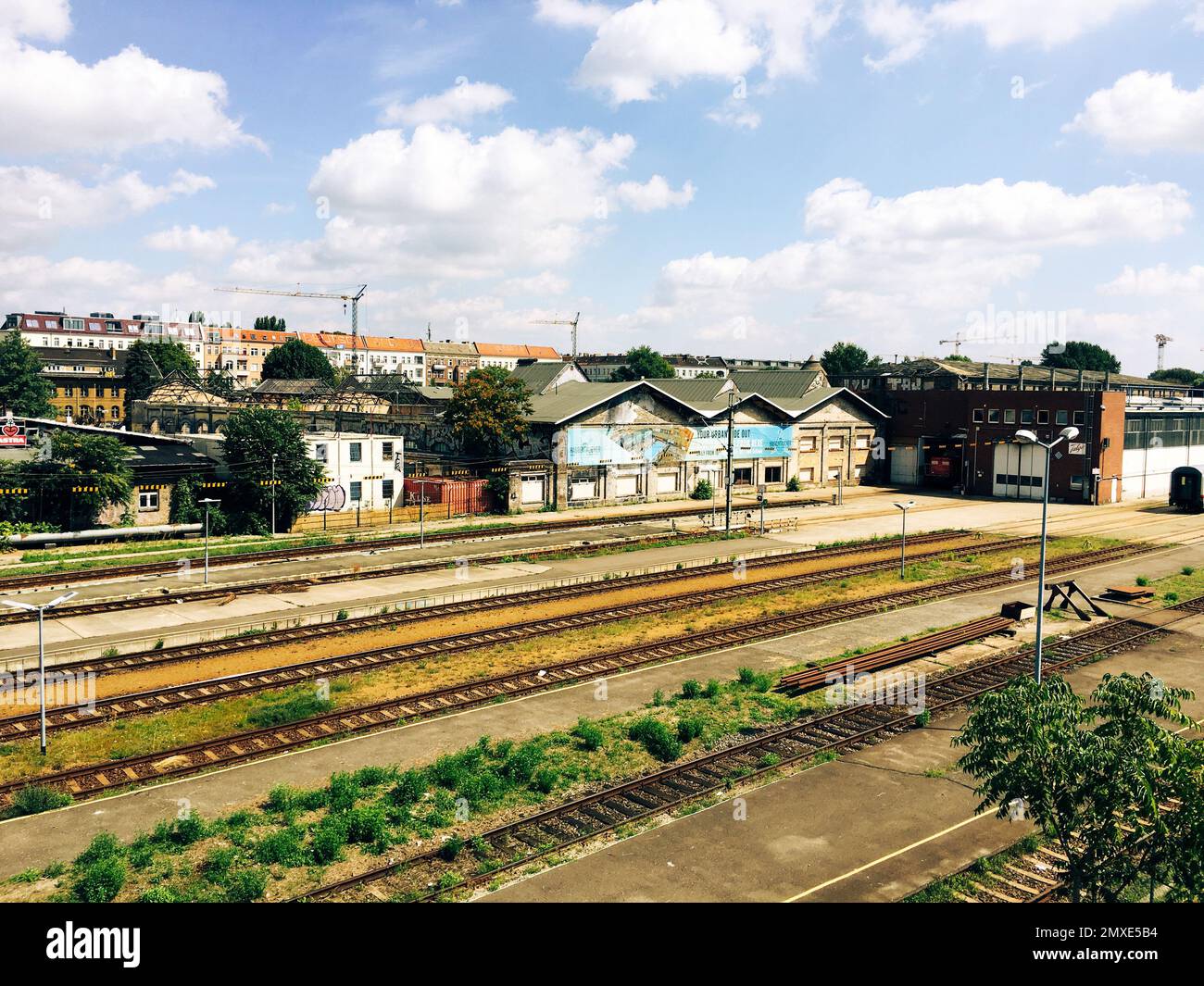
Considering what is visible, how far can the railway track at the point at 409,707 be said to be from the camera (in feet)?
60.3

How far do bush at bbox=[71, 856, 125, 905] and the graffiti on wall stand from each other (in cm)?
4838

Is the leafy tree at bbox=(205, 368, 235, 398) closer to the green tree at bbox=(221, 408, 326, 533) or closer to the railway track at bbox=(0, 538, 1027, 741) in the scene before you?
the green tree at bbox=(221, 408, 326, 533)

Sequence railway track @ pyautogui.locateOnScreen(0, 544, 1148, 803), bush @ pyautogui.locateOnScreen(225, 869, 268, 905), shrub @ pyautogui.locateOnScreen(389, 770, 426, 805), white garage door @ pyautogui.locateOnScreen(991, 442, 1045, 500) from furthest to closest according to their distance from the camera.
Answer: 1. white garage door @ pyautogui.locateOnScreen(991, 442, 1045, 500)
2. railway track @ pyautogui.locateOnScreen(0, 544, 1148, 803)
3. shrub @ pyautogui.locateOnScreen(389, 770, 426, 805)
4. bush @ pyautogui.locateOnScreen(225, 869, 268, 905)

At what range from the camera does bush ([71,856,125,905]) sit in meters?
13.4

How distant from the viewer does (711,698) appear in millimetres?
23469

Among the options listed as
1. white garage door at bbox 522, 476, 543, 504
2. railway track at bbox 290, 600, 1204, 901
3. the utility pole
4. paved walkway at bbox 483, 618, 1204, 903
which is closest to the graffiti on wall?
the utility pole

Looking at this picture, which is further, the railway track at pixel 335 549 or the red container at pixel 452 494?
the red container at pixel 452 494

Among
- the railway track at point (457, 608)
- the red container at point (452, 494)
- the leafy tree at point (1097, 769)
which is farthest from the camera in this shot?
the red container at point (452, 494)

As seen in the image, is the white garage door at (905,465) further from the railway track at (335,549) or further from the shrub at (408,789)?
the shrub at (408,789)

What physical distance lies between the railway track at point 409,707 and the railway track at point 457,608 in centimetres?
410

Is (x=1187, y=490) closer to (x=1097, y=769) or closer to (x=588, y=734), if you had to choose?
(x=588, y=734)

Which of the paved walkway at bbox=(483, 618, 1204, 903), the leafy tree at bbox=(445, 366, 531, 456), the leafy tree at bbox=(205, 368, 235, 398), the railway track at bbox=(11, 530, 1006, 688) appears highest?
the leafy tree at bbox=(205, 368, 235, 398)

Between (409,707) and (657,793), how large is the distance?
762 cm

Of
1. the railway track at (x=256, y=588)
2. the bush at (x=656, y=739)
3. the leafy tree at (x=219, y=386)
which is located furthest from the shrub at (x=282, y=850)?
the leafy tree at (x=219, y=386)
